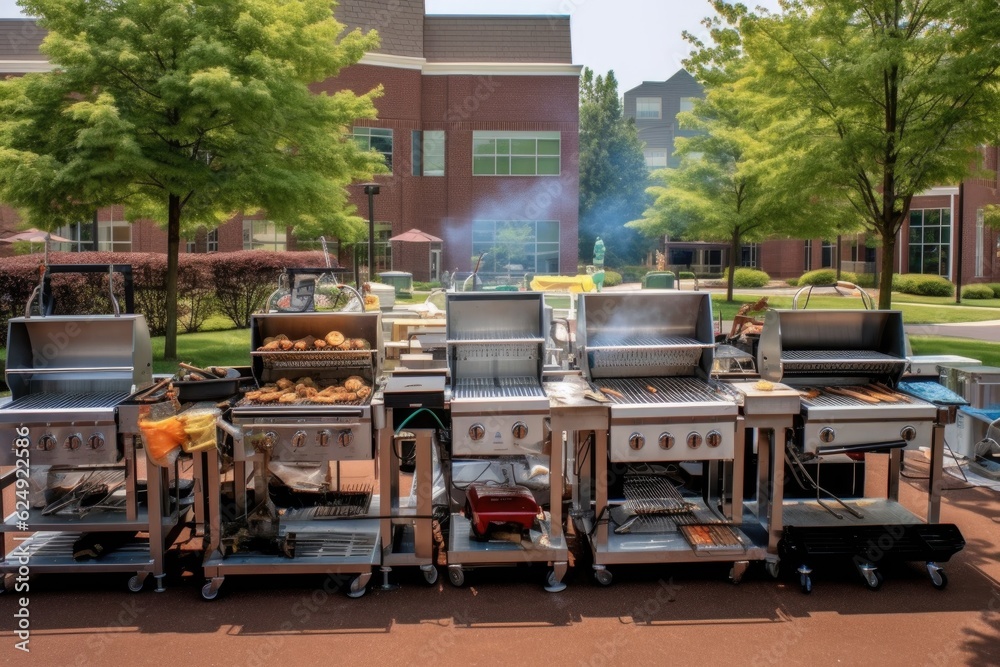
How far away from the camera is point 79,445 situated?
5410 mm

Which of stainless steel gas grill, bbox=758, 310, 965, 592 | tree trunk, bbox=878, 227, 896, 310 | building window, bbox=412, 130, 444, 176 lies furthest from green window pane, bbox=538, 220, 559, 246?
stainless steel gas grill, bbox=758, 310, 965, 592

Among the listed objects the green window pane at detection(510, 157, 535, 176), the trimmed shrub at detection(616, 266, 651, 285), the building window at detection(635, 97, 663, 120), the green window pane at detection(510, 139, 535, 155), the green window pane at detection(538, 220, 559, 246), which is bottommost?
the trimmed shrub at detection(616, 266, 651, 285)

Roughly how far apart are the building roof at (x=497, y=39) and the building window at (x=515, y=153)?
3009mm

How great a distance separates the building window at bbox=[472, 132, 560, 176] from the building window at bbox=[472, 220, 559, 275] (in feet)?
6.61

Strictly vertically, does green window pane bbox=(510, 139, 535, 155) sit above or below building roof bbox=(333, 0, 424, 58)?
below

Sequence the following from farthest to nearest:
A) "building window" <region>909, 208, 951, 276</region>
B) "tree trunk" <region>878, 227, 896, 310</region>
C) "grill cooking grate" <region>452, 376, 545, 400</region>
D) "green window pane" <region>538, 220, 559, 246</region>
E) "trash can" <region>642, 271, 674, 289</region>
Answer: "building window" <region>909, 208, 951, 276</region>
"green window pane" <region>538, 220, 559, 246</region>
"tree trunk" <region>878, 227, 896, 310</region>
"trash can" <region>642, 271, 674, 289</region>
"grill cooking grate" <region>452, 376, 545, 400</region>

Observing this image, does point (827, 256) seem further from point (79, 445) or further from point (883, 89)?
point (79, 445)

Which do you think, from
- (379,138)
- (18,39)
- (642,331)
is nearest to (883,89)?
(642,331)

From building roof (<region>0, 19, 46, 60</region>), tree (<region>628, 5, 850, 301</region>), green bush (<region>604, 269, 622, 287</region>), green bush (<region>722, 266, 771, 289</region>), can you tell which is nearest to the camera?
tree (<region>628, 5, 850, 301</region>)

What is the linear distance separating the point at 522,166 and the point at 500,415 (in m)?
30.1

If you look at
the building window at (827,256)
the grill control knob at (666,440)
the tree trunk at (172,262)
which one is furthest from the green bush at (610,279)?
the grill control knob at (666,440)

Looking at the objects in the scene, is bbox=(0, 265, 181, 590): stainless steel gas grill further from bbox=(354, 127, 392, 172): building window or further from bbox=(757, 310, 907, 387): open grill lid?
bbox=(354, 127, 392, 172): building window

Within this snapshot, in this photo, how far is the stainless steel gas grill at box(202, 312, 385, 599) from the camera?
545cm

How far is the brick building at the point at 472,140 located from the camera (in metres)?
34.1
